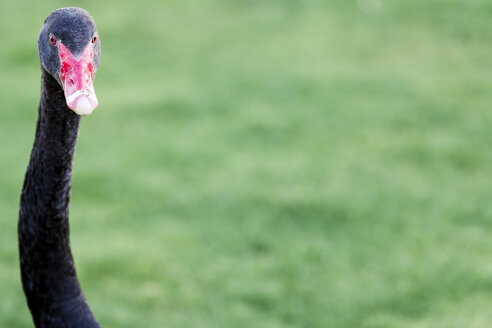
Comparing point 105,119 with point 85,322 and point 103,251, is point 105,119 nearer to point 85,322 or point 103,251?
point 103,251

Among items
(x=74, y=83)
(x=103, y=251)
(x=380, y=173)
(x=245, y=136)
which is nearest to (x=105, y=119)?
(x=245, y=136)

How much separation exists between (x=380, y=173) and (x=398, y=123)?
0.56 metres

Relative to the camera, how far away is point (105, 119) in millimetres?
4645

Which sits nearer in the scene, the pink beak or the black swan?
the pink beak

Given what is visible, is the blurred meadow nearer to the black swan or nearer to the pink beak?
the black swan

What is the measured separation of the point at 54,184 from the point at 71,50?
484mm

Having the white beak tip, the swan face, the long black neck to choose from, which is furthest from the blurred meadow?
the white beak tip

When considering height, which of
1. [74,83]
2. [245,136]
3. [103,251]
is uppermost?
[245,136]

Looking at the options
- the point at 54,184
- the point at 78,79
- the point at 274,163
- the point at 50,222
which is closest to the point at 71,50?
the point at 78,79

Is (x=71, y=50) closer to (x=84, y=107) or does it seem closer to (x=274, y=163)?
(x=84, y=107)

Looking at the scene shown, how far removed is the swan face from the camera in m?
1.91

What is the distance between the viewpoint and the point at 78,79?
6.21 ft

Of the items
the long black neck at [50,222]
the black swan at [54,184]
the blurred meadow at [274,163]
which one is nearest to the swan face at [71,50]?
the black swan at [54,184]

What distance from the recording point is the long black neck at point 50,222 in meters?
2.20
